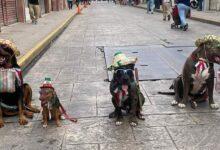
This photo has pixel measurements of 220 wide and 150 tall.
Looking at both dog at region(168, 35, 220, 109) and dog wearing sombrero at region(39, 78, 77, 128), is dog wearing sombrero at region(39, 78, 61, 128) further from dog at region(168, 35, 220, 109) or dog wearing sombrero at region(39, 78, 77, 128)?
dog at region(168, 35, 220, 109)

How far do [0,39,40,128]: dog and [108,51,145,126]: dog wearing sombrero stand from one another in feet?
4.00

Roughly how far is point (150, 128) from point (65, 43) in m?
9.04

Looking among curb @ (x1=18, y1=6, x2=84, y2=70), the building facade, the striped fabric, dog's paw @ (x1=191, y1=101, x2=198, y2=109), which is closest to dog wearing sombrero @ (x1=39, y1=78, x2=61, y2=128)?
the striped fabric

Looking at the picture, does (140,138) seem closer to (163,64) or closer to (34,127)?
(34,127)

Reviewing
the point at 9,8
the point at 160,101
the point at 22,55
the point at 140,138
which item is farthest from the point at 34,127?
the point at 9,8

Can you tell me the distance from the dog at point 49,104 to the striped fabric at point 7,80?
518 millimetres

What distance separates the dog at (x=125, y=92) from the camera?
17.5 ft

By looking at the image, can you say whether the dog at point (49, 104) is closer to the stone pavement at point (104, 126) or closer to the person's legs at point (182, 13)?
the stone pavement at point (104, 126)

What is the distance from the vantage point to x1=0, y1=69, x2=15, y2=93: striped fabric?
5.68m

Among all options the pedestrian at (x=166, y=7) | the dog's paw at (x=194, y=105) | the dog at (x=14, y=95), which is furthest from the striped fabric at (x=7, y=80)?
the pedestrian at (x=166, y=7)

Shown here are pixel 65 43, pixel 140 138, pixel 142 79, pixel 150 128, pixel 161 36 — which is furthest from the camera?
pixel 161 36

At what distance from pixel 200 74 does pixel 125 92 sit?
1.15 metres

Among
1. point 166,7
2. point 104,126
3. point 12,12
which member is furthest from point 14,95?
point 166,7

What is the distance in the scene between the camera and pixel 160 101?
651cm
